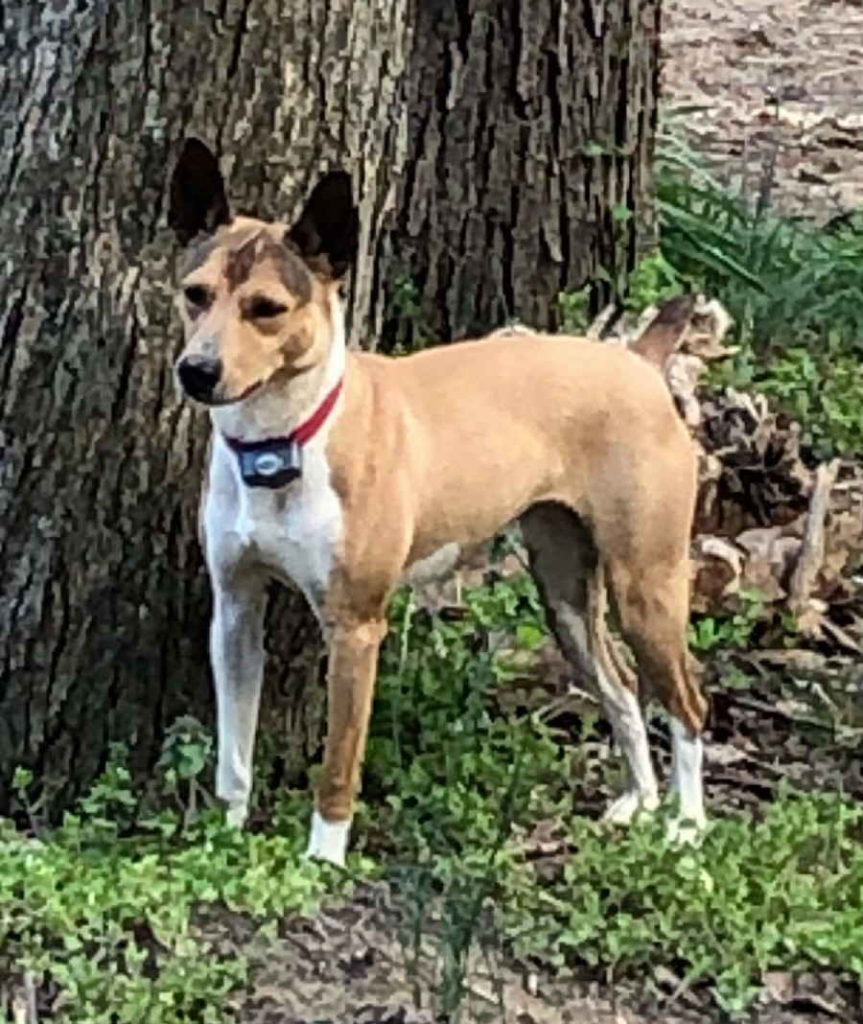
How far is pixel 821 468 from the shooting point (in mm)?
8383

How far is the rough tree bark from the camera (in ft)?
19.0

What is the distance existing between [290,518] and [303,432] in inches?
7.3

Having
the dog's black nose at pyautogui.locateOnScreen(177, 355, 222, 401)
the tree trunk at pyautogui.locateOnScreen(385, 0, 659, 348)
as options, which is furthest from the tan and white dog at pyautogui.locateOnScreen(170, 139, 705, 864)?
the tree trunk at pyautogui.locateOnScreen(385, 0, 659, 348)

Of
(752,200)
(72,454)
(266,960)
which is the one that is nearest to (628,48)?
(752,200)

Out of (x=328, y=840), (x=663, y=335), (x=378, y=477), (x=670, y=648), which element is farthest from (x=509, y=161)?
(x=328, y=840)

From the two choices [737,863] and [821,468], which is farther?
[821,468]

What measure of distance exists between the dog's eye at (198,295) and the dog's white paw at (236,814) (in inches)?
49.1

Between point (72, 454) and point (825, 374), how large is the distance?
4392 millimetres

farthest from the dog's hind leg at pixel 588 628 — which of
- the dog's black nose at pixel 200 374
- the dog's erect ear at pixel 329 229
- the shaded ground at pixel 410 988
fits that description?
the dog's black nose at pixel 200 374

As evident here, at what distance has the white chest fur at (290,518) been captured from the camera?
5703 millimetres

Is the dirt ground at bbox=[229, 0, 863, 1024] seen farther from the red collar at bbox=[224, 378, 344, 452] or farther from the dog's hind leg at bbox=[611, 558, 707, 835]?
the red collar at bbox=[224, 378, 344, 452]

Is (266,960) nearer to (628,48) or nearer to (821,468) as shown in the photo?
(821,468)

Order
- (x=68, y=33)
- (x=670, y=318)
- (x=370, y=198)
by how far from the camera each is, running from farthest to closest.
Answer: (x=670, y=318) → (x=370, y=198) → (x=68, y=33)

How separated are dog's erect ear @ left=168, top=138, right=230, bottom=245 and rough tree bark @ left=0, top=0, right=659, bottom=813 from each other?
0.88ft
